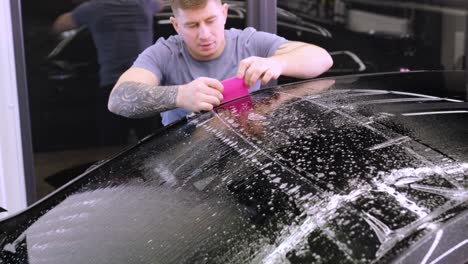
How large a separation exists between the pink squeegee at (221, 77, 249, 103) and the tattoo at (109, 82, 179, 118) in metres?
0.20

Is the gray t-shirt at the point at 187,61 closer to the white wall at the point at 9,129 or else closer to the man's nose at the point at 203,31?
the man's nose at the point at 203,31

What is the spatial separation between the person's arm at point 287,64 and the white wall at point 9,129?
1.64 meters

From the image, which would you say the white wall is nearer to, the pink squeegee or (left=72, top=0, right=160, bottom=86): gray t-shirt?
(left=72, top=0, right=160, bottom=86): gray t-shirt

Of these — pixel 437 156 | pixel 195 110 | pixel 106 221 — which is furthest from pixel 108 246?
pixel 437 156

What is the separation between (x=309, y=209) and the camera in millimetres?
1007

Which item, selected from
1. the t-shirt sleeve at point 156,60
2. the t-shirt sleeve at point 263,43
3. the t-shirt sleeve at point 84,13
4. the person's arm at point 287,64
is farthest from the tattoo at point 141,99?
the t-shirt sleeve at point 84,13

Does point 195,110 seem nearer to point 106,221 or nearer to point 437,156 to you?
point 106,221

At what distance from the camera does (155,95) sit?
186 centimetres

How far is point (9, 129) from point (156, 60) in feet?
4.55

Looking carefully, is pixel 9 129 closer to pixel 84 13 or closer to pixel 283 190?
pixel 84 13

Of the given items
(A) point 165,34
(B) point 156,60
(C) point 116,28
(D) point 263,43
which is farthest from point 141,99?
(C) point 116,28

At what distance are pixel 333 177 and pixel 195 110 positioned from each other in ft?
1.99

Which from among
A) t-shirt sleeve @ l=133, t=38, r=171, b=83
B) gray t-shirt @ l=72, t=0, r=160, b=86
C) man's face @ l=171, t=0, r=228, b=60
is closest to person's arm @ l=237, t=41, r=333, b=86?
man's face @ l=171, t=0, r=228, b=60

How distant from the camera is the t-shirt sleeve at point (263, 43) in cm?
217
